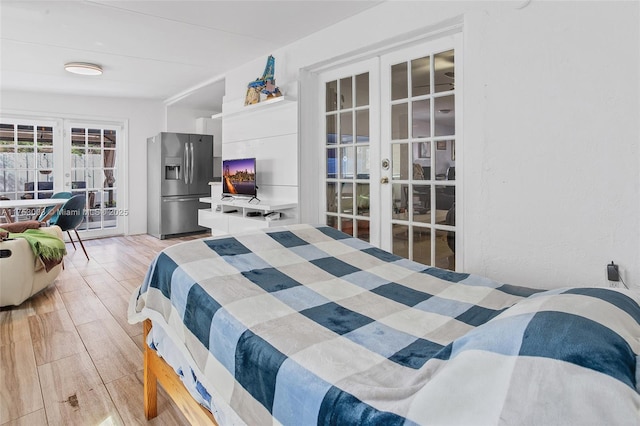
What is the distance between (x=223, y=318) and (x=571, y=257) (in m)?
1.88

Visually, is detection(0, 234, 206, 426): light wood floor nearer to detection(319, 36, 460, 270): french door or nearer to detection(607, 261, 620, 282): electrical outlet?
detection(319, 36, 460, 270): french door

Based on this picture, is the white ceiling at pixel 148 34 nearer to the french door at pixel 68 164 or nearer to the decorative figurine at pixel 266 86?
the decorative figurine at pixel 266 86

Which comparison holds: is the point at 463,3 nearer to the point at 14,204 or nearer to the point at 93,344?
the point at 93,344

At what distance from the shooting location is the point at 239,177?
4.27m

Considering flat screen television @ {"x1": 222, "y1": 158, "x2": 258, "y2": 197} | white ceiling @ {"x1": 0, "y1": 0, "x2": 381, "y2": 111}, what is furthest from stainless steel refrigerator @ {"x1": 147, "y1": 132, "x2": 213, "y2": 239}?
flat screen television @ {"x1": 222, "y1": 158, "x2": 258, "y2": 197}

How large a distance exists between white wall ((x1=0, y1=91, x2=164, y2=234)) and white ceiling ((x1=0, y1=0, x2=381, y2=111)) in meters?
0.61

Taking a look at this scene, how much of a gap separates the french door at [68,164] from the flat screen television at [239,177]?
3.24 m

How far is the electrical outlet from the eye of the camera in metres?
1.83

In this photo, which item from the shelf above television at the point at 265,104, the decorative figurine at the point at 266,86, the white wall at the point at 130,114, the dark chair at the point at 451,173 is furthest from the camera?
the white wall at the point at 130,114

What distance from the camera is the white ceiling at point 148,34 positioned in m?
2.95

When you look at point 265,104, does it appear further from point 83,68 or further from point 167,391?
point 167,391

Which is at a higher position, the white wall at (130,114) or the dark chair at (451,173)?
the white wall at (130,114)

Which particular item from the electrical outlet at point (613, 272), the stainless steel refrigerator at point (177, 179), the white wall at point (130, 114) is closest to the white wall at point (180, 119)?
the white wall at point (130, 114)

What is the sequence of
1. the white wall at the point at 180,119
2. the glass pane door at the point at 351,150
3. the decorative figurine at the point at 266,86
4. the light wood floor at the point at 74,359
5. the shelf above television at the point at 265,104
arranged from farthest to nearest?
1. the white wall at the point at 180,119
2. the decorative figurine at the point at 266,86
3. the shelf above television at the point at 265,104
4. the glass pane door at the point at 351,150
5. the light wood floor at the point at 74,359
